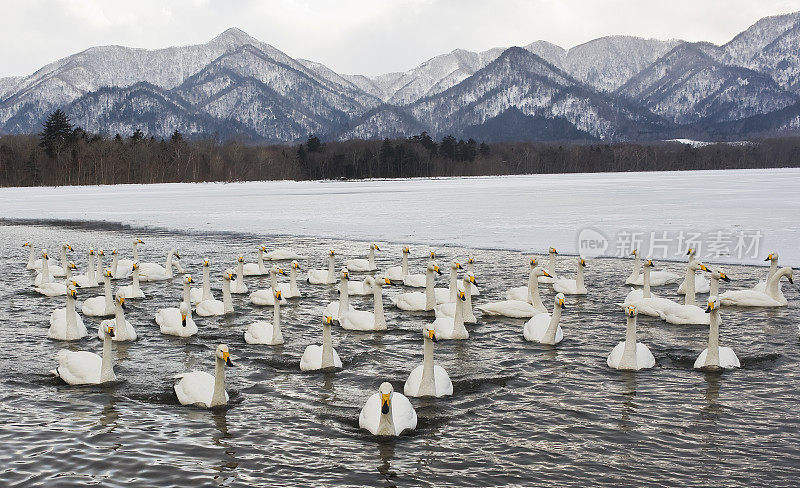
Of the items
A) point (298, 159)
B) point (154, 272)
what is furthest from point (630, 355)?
point (298, 159)

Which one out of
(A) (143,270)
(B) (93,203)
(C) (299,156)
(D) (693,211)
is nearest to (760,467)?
(A) (143,270)

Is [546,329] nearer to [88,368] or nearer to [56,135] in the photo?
[88,368]

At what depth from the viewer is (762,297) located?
1600cm

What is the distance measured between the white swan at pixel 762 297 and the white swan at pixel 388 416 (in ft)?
32.2

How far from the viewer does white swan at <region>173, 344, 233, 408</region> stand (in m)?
10.1

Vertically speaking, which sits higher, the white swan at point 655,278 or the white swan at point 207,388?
the white swan at point 655,278

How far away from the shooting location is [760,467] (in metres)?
8.09

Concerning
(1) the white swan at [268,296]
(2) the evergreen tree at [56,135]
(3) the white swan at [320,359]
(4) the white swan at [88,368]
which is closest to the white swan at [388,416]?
(3) the white swan at [320,359]

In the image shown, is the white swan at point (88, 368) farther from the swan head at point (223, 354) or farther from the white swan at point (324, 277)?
the white swan at point (324, 277)

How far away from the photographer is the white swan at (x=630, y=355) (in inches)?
461

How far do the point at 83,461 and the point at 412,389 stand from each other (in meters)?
4.40

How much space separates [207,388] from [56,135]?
105m

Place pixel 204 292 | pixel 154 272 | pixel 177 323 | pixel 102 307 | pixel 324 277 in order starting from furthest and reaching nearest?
pixel 154 272 < pixel 324 277 < pixel 204 292 < pixel 102 307 < pixel 177 323

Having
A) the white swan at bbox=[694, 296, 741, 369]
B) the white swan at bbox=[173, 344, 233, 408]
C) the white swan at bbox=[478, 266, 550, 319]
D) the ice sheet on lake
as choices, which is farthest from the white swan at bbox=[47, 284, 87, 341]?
the ice sheet on lake
